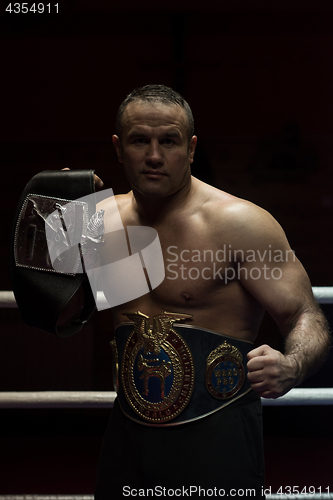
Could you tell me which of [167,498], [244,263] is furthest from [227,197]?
[167,498]

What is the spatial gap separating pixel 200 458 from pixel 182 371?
6.4 inches

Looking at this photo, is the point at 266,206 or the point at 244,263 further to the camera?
the point at 266,206

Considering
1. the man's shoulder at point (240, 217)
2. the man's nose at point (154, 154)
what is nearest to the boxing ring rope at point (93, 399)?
the man's shoulder at point (240, 217)

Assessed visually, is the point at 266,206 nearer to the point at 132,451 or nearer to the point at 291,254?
the point at 291,254

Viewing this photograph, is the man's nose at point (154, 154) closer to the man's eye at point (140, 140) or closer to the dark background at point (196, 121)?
the man's eye at point (140, 140)

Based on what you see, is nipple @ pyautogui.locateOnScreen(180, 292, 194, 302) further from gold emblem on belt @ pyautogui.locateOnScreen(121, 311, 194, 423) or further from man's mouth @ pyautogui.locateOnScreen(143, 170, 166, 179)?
man's mouth @ pyautogui.locateOnScreen(143, 170, 166, 179)

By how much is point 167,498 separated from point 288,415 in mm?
1297

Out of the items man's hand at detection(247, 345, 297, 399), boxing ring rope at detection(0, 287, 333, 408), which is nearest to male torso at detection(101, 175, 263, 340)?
man's hand at detection(247, 345, 297, 399)

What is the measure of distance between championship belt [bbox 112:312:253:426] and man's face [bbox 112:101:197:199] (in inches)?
10.1

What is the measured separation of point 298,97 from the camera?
5.79ft

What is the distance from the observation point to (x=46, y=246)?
1.02 metres

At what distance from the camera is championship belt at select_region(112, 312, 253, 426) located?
950mm

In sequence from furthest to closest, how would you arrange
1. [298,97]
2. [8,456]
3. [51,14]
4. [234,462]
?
[8,456]
[298,97]
[51,14]
[234,462]

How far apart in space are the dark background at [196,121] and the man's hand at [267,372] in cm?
115
